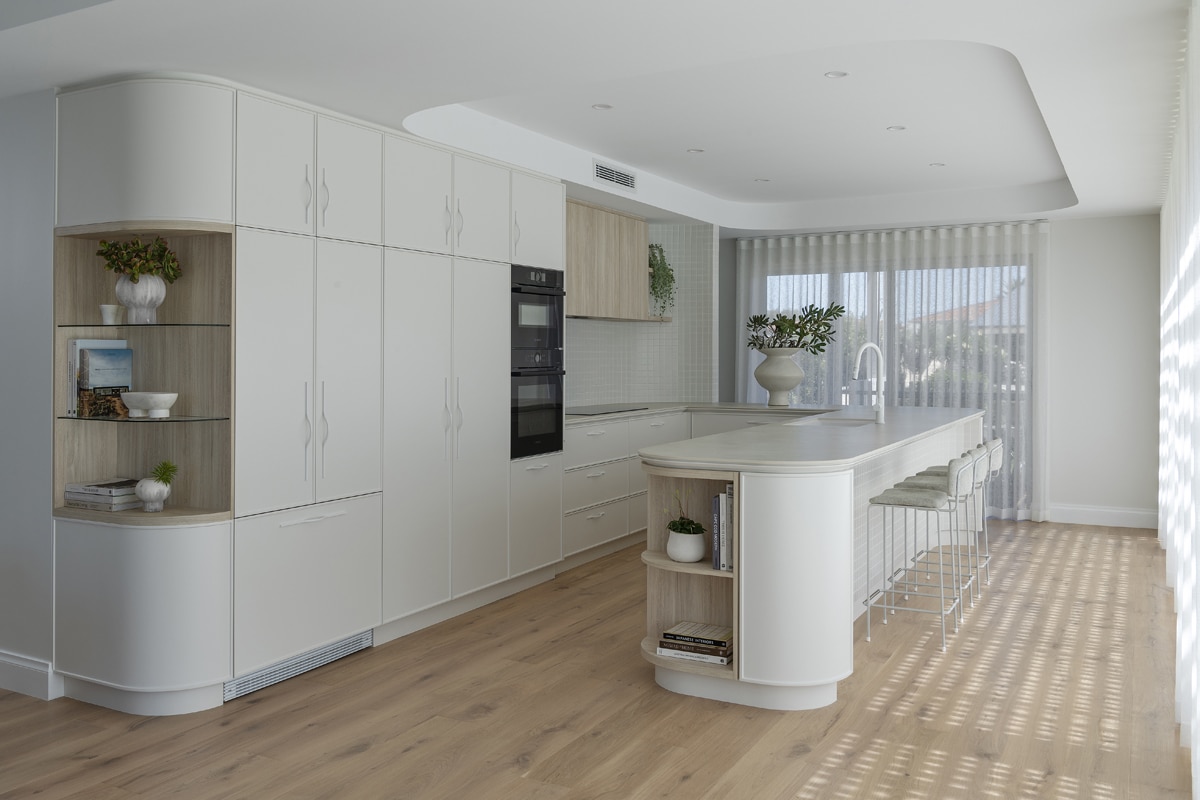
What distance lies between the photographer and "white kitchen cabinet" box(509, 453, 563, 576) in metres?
5.21

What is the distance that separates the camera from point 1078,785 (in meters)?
2.95

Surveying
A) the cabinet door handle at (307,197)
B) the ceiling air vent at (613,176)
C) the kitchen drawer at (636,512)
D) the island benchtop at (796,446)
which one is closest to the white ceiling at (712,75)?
the ceiling air vent at (613,176)

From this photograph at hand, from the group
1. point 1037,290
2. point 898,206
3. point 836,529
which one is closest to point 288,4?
point 836,529

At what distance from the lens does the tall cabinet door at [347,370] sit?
13.0 feet

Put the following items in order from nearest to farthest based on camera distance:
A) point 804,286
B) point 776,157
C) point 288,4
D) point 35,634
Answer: point 288,4 < point 35,634 < point 776,157 < point 804,286

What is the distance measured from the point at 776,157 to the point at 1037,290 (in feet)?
8.83

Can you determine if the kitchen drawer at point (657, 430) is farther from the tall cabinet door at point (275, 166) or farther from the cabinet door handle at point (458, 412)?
the tall cabinet door at point (275, 166)

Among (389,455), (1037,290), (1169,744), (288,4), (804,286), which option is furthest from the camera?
(804,286)

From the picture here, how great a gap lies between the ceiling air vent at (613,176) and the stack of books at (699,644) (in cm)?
330

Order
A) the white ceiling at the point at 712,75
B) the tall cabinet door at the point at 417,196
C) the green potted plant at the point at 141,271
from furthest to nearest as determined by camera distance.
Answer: the tall cabinet door at the point at 417,196, the green potted plant at the point at 141,271, the white ceiling at the point at 712,75

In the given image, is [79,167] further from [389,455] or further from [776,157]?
[776,157]

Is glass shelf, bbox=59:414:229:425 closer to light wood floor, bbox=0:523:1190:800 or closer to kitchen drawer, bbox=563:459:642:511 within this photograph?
light wood floor, bbox=0:523:1190:800

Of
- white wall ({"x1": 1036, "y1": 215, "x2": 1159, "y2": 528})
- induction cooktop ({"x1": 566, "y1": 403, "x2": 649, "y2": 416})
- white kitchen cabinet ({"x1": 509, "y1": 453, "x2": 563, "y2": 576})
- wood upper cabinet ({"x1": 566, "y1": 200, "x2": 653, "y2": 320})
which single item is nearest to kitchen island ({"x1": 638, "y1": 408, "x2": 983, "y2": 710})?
white kitchen cabinet ({"x1": 509, "y1": 453, "x2": 563, "y2": 576})

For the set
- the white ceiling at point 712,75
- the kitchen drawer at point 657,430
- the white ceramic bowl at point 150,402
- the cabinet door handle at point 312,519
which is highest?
the white ceiling at point 712,75
